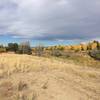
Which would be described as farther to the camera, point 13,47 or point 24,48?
point 13,47

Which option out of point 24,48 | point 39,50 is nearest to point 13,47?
point 24,48

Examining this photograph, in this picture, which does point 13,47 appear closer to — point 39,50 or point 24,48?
point 24,48

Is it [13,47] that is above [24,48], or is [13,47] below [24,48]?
above

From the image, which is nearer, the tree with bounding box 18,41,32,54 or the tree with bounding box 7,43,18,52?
the tree with bounding box 18,41,32,54

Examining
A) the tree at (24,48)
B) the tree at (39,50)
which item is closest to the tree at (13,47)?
the tree at (24,48)

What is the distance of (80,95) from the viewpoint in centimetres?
1451

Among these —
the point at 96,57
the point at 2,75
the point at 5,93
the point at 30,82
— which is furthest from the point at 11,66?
the point at 96,57

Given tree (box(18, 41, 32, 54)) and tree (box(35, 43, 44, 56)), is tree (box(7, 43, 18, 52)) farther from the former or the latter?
tree (box(35, 43, 44, 56))

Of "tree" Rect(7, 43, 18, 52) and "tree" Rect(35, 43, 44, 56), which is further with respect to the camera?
"tree" Rect(7, 43, 18, 52)

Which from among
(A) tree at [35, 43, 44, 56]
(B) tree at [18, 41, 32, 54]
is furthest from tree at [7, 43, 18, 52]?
(A) tree at [35, 43, 44, 56]

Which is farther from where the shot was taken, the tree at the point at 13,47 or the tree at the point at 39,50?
the tree at the point at 13,47

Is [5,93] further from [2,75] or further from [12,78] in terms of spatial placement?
[2,75]

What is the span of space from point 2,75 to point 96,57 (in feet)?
140

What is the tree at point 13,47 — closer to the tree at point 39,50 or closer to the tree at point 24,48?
the tree at point 24,48
